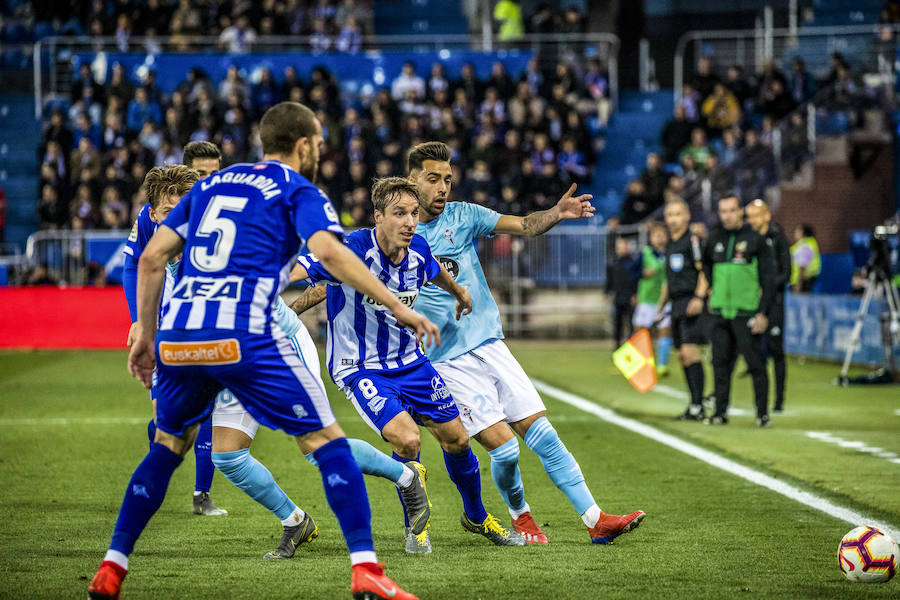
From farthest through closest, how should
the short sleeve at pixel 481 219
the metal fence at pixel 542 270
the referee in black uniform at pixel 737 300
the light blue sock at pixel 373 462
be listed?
the metal fence at pixel 542 270, the referee in black uniform at pixel 737 300, the short sleeve at pixel 481 219, the light blue sock at pixel 373 462

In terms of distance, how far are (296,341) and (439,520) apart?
1287 millimetres

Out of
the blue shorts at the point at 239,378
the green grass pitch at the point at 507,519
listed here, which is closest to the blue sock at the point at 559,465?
the green grass pitch at the point at 507,519

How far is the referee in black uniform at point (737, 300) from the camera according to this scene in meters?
10.9

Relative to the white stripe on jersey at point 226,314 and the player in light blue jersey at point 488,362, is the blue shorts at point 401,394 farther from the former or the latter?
the white stripe on jersey at point 226,314

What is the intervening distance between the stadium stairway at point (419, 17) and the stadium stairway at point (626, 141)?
16.1 ft

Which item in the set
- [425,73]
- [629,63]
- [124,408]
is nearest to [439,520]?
[124,408]

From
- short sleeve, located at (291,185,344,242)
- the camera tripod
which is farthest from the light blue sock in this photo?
the camera tripod

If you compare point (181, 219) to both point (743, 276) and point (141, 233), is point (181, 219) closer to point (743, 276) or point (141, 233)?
point (141, 233)

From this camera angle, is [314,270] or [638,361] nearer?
[314,270]

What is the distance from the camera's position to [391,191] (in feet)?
19.2

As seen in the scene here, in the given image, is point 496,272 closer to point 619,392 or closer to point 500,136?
point 500,136

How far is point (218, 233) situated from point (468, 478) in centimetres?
218

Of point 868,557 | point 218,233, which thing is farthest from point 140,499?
point 868,557

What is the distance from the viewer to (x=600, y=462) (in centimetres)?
891
